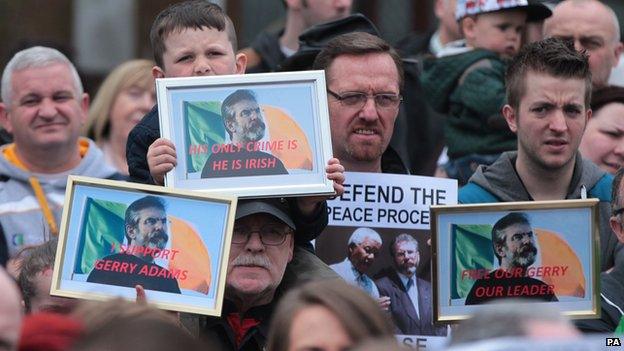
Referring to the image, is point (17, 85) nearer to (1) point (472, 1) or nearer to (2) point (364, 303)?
(1) point (472, 1)

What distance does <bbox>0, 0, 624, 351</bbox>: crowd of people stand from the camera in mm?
5195

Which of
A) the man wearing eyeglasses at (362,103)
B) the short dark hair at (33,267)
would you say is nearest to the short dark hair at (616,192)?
the man wearing eyeglasses at (362,103)

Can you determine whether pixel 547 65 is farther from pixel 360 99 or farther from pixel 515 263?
pixel 515 263

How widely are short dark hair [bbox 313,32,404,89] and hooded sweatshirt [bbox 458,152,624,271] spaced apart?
58cm

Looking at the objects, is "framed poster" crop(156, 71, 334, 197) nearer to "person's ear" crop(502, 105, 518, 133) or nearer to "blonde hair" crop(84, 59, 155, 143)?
"person's ear" crop(502, 105, 518, 133)

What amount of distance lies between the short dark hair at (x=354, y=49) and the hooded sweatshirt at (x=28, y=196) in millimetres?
1633

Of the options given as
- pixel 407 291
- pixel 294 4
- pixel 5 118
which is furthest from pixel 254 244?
pixel 294 4

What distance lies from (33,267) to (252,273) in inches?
38.9

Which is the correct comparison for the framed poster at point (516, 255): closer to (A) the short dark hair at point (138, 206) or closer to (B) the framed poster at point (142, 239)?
(B) the framed poster at point (142, 239)

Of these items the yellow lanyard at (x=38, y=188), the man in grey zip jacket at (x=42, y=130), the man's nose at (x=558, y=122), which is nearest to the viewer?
the man's nose at (x=558, y=122)

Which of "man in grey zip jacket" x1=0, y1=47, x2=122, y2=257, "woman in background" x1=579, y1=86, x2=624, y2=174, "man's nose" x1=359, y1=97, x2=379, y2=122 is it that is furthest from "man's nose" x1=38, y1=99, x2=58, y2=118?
"woman in background" x1=579, y1=86, x2=624, y2=174

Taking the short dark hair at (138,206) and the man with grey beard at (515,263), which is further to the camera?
the man with grey beard at (515,263)

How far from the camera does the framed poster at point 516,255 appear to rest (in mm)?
6957

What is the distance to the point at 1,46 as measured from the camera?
13445mm
